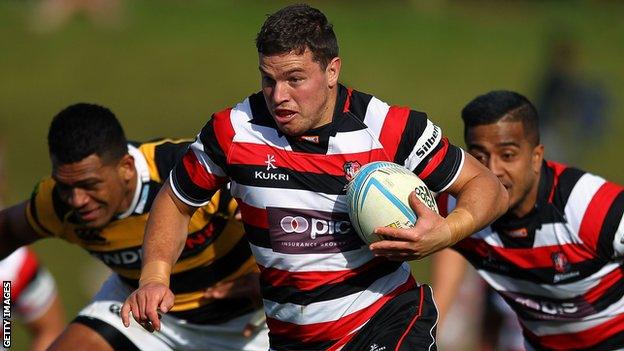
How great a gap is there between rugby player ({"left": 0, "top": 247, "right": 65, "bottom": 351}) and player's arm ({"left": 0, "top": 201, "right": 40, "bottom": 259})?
6.74 ft

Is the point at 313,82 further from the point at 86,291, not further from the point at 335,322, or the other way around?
the point at 86,291

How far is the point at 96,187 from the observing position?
7.05 meters

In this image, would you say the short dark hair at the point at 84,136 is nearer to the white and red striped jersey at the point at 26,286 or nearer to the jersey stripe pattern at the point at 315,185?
the jersey stripe pattern at the point at 315,185

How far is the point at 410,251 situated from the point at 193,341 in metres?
2.71

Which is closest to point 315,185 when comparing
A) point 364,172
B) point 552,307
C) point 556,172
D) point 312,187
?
point 312,187

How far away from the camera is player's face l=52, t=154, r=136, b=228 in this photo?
6984mm

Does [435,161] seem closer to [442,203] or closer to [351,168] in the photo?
[351,168]

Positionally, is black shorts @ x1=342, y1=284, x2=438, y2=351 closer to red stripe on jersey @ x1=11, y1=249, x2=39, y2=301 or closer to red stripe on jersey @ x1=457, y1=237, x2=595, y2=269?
red stripe on jersey @ x1=457, y1=237, x2=595, y2=269

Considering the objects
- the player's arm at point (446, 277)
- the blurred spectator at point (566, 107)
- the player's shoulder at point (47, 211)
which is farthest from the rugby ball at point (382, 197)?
the blurred spectator at point (566, 107)

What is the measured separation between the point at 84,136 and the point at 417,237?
251 centimetres

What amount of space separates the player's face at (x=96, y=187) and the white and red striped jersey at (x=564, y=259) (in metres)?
1.84

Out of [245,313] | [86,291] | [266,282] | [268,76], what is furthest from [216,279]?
[86,291]

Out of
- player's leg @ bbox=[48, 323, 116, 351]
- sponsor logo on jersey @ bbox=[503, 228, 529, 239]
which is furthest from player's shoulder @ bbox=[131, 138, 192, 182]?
sponsor logo on jersey @ bbox=[503, 228, 529, 239]

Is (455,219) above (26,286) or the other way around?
above
